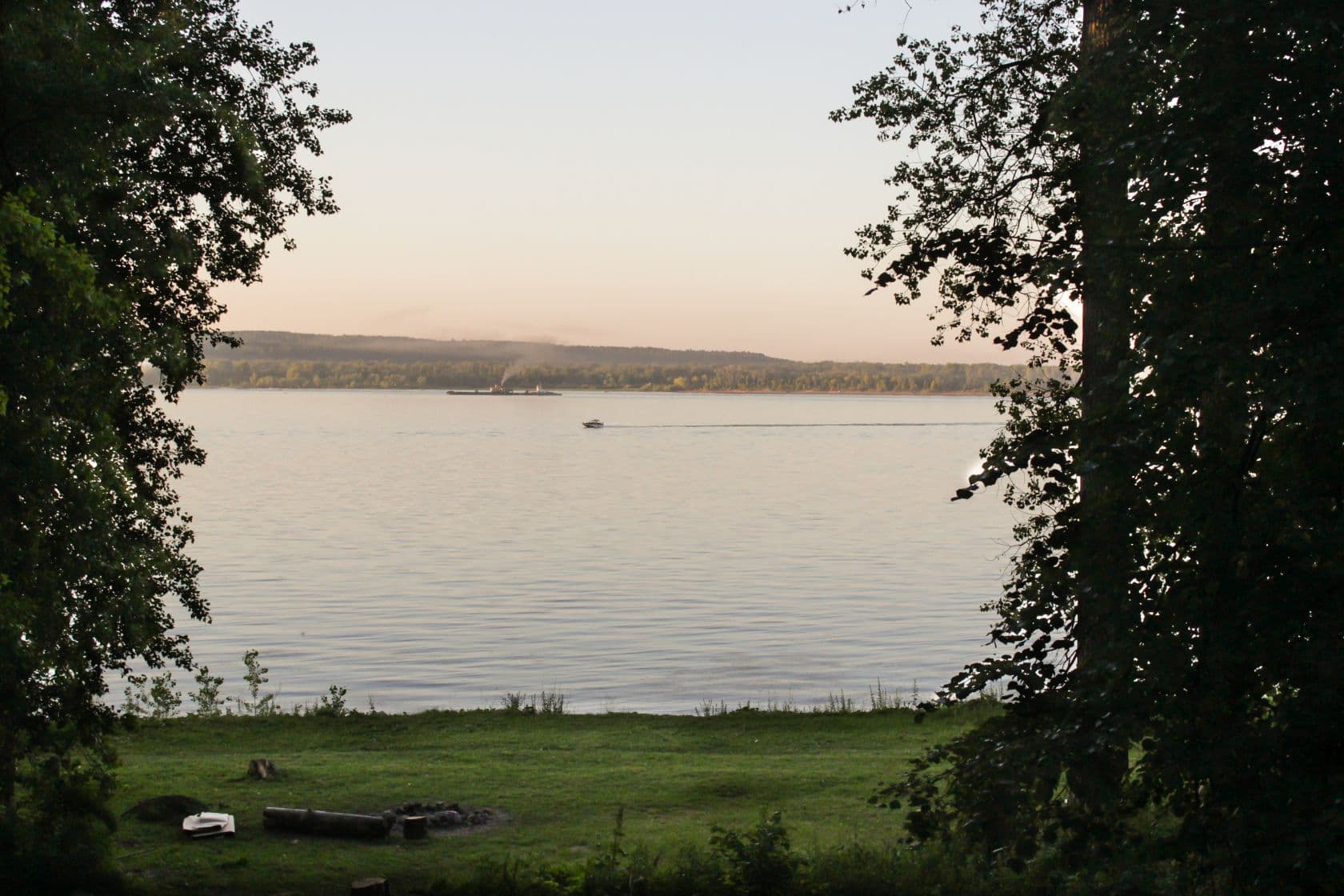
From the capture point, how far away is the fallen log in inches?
437

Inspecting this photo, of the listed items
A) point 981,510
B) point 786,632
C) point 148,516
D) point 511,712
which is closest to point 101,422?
point 148,516

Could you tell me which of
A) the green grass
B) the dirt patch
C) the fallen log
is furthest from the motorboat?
the dirt patch

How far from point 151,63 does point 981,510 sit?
218ft

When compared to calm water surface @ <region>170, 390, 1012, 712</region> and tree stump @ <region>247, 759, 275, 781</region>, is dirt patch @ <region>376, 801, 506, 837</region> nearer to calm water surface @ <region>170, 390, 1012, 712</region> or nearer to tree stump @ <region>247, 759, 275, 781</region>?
tree stump @ <region>247, 759, 275, 781</region>

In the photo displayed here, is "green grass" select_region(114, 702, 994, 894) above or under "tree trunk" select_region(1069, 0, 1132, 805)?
under

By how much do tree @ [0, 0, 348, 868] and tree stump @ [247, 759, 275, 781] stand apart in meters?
2.37

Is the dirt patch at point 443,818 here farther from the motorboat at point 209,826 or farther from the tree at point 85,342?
the tree at point 85,342

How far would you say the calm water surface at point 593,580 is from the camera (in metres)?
26.9

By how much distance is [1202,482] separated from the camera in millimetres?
5883

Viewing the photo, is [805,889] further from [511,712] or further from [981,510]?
[981,510]

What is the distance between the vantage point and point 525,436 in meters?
154

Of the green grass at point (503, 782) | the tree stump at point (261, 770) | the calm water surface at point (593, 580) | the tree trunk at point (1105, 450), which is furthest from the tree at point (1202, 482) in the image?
the calm water surface at point (593, 580)

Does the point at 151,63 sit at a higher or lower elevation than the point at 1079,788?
higher

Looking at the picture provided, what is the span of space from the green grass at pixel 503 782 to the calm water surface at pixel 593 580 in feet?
16.0
